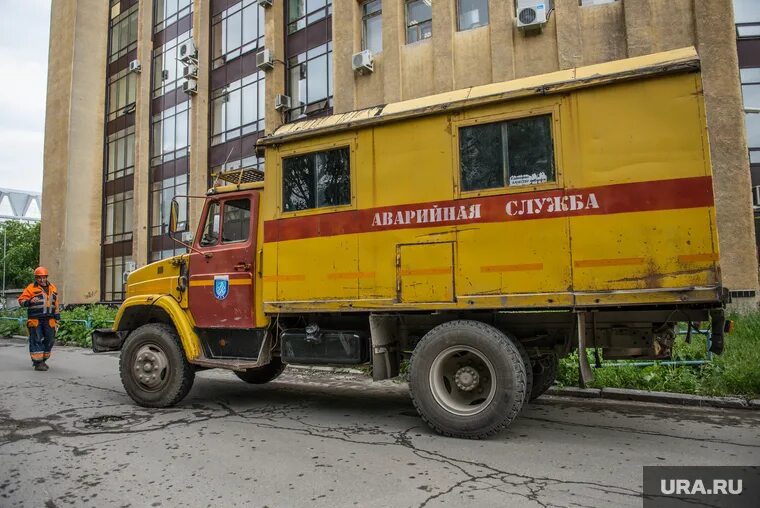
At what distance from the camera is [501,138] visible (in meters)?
5.29

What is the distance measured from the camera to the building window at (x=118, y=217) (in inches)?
1142

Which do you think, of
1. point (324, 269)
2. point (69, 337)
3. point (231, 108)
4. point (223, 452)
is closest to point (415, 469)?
point (223, 452)

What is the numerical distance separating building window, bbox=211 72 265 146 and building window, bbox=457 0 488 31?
9.28 meters

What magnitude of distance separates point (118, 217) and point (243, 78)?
12482mm

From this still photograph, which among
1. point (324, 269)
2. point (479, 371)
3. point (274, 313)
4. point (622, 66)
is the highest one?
point (622, 66)

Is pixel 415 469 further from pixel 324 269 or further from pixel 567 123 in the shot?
pixel 567 123

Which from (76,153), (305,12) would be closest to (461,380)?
(305,12)

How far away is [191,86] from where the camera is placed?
24172mm

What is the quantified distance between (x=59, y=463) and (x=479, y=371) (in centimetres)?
387

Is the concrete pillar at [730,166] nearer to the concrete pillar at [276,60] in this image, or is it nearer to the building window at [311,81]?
the building window at [311,81]

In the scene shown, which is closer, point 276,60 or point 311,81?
point 311,81

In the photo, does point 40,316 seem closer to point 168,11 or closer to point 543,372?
point 543,372

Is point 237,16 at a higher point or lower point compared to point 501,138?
higher

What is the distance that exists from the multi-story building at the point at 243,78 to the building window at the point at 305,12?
7cm
